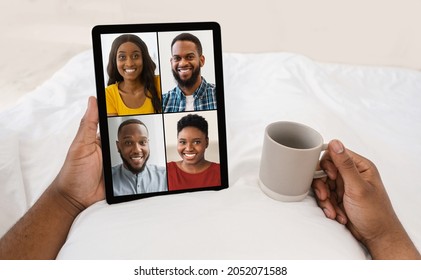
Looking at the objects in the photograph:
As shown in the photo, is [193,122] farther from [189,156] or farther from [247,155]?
[247,155]

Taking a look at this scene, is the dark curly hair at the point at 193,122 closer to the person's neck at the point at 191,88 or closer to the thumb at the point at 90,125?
the person's neck at the point at 191,88

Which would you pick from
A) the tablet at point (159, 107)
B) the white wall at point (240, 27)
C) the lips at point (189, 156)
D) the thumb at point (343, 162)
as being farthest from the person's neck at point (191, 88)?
the white wall at point (240, 27)

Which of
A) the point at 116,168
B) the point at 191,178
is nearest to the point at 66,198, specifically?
the point at 116,168

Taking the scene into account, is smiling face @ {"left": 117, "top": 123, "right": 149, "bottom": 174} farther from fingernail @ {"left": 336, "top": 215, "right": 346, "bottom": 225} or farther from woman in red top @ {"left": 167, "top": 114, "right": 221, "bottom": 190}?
fingernail @ {"left": 336, "top": 215, "right": 346, "bottom": 225}

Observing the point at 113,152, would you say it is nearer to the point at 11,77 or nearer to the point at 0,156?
the point at 0,156

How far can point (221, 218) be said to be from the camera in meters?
0.55

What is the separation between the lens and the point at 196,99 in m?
0.62

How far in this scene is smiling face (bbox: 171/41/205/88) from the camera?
1.98 feet

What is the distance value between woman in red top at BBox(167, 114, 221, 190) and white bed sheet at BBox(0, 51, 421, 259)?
28 millimetres

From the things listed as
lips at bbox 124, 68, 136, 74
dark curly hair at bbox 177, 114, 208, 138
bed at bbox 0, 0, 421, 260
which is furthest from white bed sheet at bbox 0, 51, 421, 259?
lips at bbox 124, 68, 136, 74

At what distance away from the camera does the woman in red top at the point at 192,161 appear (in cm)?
62

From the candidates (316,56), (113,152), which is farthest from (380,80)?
(113,152)
